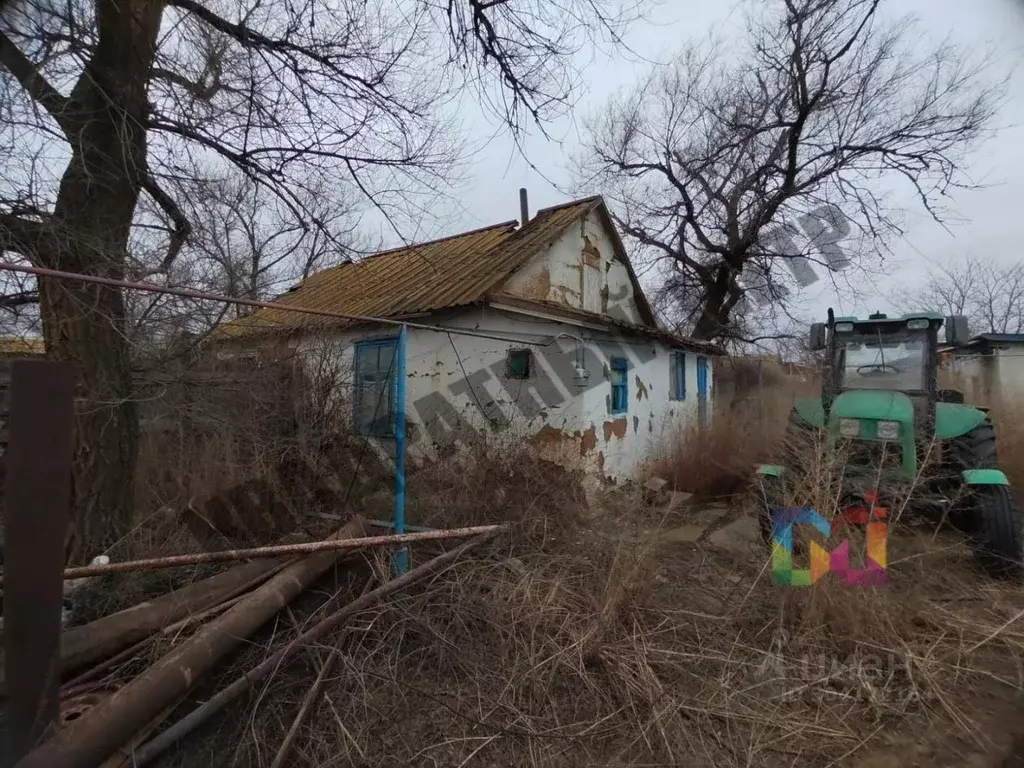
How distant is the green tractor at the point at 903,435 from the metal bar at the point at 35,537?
4457 millimetres

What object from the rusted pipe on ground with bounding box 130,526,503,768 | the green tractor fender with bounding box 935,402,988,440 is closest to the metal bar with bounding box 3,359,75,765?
the rusted pipe on ground with bounding box 130,526,503,768

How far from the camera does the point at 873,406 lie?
591cm

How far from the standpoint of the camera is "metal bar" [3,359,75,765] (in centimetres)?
131

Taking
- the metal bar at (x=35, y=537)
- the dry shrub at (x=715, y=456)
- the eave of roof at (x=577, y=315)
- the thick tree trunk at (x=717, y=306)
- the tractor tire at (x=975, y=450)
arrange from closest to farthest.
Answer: the metal bar at (x=35, y=537) < the tractor tire at (x=975, y=450) < the eave of roof at (x=577, y=315) < the dry shrub at (x=715, y=456) < the thick tree trunk at (x=717, y=306)

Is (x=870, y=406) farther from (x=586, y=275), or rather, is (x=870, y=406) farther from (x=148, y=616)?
(x=148, y=616)

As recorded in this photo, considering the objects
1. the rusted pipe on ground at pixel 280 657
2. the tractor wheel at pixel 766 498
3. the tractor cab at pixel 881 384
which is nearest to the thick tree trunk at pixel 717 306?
the tractor cab at pixel 881 384

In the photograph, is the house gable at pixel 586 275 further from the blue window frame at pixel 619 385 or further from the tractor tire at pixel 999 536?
the tractor tire at pixel 999 536

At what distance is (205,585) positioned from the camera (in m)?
3.62

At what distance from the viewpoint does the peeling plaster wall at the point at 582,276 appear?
887 centimetres

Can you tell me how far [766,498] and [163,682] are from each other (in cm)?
485

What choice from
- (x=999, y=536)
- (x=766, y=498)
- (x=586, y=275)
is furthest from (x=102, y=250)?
(x=999, y=536)

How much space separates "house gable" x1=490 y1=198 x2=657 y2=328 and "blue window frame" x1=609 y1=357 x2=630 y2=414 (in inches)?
33.5

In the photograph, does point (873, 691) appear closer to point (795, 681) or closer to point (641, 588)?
point (795, 681)

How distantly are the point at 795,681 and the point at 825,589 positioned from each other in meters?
0.70
